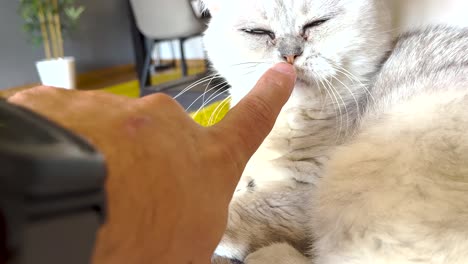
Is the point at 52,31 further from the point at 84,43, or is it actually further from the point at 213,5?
the point at 213,5

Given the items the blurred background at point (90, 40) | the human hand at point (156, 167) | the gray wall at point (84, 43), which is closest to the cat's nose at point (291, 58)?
the human hand at point (156, 167)

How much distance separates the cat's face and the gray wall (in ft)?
9.28

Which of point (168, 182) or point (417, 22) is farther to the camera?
point (417, 22)

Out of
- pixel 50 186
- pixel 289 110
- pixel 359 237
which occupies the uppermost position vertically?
pixel 50 186

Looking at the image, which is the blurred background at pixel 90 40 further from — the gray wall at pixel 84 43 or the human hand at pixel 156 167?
the human hand at pixel 156 167

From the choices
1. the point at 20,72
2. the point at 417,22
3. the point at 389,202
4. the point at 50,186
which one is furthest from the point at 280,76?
the point at 20,72

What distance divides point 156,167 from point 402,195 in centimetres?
42

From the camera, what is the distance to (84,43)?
4.05 meters

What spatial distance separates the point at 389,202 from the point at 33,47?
346cm

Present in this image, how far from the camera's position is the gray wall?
325 centimetres

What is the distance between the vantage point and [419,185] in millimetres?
628

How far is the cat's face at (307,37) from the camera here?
0.87m

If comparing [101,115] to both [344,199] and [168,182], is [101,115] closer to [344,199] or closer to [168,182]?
[168,182]

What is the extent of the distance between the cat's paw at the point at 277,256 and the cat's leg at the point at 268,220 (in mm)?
59
